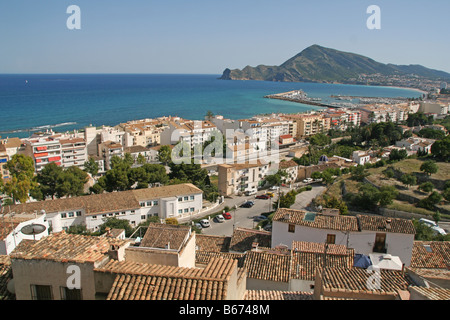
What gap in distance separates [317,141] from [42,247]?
1760 inches

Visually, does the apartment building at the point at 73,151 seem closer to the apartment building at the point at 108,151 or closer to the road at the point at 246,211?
the apartment building at the point at 108,151

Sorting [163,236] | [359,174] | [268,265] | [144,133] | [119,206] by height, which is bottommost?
[119,206]

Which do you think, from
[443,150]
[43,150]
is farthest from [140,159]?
[443,150]

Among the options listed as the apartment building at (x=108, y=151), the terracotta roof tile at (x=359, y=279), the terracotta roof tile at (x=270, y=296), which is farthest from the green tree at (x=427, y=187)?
the apartment building at (x=108, y=151)

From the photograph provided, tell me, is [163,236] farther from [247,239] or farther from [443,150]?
[443,150]

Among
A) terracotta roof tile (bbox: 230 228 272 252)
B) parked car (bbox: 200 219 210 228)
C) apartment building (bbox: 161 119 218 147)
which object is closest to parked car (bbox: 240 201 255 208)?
parked car (bbox: 200 219 210 228)

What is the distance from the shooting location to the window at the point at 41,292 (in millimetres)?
4020

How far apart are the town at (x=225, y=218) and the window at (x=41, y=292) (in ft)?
0.04

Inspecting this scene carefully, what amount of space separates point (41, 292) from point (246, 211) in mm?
18724

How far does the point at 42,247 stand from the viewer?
14.6 ft

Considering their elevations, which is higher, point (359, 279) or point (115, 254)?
point (115, 254)

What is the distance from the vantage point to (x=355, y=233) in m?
10.3

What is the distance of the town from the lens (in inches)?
158
